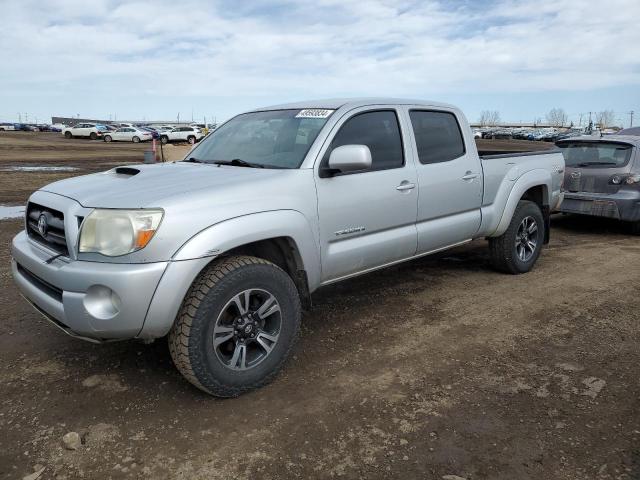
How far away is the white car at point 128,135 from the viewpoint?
139ft

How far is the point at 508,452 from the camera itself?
2.66m

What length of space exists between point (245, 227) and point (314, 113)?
1.34 meters

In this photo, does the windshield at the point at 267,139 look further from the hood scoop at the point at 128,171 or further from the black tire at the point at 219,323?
the black tire at the point at 219,323

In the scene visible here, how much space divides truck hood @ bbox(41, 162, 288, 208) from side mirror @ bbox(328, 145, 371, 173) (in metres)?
0.35

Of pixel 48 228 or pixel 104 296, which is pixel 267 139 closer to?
pixel 48 228

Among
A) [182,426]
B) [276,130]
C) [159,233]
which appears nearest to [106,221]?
[159,233]

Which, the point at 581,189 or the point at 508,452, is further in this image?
the point at 581,189

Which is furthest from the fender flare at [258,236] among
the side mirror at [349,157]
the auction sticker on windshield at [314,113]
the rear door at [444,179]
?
the rear door at [444,179]

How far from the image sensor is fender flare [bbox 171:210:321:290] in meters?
2.90

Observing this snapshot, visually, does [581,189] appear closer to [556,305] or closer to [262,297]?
[556,305]

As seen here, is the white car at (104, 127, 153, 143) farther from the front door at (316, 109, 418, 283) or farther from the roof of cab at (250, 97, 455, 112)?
the front door at (316, 109, 418, 283)

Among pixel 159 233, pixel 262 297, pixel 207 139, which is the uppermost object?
pixel 207 139

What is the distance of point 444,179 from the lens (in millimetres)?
4582

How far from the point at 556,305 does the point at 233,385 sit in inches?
124
